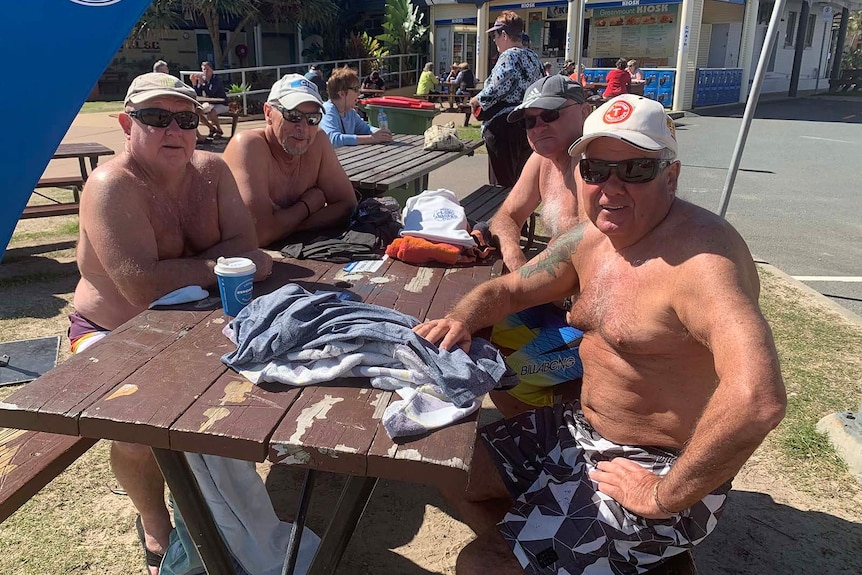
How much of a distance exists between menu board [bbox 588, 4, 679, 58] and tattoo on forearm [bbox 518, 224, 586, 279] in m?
22.8

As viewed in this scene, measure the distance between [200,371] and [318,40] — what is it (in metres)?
29.5

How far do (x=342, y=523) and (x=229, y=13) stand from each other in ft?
82.6

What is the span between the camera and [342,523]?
1.83 meters

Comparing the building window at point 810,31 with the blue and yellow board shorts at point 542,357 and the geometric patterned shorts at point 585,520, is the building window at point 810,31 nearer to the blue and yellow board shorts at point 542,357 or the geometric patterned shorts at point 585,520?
the blue and yellow board shorts at point 542,357

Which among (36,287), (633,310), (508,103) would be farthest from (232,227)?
(508,103)

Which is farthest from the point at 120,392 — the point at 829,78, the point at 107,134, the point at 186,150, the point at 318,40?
the point at 829,78

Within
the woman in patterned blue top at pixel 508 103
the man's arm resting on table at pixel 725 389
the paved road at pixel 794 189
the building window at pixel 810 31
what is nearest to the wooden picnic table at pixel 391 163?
the woman in patterned blue top at pixel 508 103

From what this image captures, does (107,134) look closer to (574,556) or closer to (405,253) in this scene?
(405,253)

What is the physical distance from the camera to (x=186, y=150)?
2584mm

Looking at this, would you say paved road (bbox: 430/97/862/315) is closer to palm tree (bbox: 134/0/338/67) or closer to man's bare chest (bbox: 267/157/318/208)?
man's bare chest (bbox: 267/157/318/208)

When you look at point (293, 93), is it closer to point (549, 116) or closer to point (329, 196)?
point (329, 196)

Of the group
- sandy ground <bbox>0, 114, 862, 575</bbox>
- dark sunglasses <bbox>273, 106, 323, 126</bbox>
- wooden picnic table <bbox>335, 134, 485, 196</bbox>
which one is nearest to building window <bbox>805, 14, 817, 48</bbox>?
wooden picnic table <bbox>335, 134, 485, 196</bbox>

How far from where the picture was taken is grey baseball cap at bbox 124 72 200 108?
246cm

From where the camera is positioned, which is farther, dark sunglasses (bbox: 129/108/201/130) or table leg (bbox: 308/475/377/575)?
dark sunglasses (bbox: 129/108/201/130)
